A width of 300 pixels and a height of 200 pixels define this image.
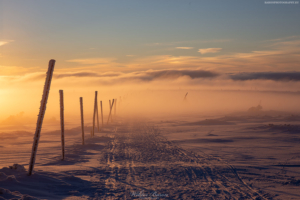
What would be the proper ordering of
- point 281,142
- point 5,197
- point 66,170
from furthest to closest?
1. point 281,142
2. point 66,170
3. point 5,197

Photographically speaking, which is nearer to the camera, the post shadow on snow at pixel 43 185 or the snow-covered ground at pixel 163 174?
the post shadow on snow at pixel 43 185

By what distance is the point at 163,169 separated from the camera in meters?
12.9

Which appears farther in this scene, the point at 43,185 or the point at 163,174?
the point at 163,174

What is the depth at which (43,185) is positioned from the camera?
9.57 meters

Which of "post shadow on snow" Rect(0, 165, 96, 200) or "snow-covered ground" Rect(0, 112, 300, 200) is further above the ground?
"post shadow on snow" Rect(0, 165, 96, 200)

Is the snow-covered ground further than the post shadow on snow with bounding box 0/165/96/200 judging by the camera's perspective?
Yes

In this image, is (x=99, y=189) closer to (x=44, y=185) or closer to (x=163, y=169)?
(x=44, y=185)

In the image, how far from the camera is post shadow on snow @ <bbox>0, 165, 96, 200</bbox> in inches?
336

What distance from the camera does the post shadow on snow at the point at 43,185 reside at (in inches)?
336

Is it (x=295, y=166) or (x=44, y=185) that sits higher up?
(x=44, y=185)

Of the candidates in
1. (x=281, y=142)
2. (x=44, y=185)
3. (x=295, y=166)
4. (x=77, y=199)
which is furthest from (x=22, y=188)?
(x=281, y=142)

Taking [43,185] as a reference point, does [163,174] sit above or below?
below

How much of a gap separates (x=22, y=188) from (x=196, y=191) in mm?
5879

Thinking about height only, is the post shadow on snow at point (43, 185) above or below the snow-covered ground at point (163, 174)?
above
